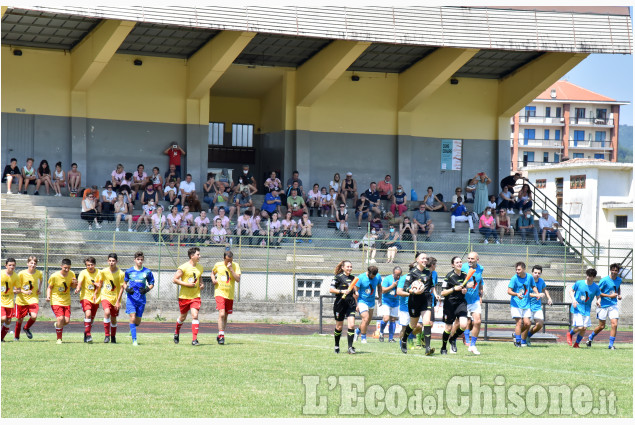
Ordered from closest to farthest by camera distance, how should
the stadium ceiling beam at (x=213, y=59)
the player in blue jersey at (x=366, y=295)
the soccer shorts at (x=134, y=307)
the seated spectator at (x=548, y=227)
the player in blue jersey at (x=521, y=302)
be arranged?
the soccer shorts at (x=134, y=307), the player in blue jersey at (x=366, y=295), the player in blue jersey at (x=521, y=302), the stadium ceiling beam at (x=213, y=59), the seated spectator at (x=548, y=227)

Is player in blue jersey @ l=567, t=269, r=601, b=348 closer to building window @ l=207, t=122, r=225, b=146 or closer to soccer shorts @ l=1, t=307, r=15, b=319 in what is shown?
soccer shorts @ l=1, t=307, r=15, b=319

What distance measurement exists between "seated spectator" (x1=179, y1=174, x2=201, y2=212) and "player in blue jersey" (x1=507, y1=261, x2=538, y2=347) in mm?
12822

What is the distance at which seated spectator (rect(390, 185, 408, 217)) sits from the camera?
3184 cm

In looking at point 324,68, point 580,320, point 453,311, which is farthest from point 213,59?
point 453,311

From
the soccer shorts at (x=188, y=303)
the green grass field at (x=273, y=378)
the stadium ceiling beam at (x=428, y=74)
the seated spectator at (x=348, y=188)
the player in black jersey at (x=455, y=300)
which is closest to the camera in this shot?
the green grass field at (x=273, y=378)

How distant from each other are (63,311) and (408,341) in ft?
22.4

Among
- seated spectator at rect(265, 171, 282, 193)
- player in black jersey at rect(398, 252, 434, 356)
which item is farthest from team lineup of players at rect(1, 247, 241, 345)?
seated spectator at rect(265, 171, 282, 193)

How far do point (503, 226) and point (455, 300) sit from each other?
15051mm

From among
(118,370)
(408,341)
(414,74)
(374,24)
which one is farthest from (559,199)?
(118,370)

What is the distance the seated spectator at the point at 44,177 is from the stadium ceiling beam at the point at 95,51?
305 centimetres

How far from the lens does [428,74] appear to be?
33281 millimetres

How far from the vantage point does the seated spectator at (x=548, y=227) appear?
105ft

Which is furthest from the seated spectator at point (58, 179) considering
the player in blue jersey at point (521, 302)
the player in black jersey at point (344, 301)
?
the player in blue jersey at point (521, 302)

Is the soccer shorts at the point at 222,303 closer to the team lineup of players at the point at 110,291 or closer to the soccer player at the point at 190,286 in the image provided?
the team lineup of players at the point at 110,291
